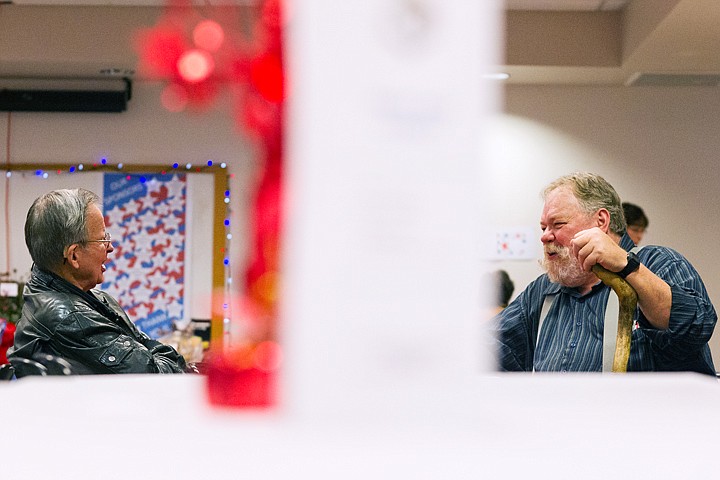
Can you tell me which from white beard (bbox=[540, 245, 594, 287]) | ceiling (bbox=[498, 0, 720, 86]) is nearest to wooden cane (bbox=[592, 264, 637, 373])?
white beard (bbox=[540, 245, 594, 287])

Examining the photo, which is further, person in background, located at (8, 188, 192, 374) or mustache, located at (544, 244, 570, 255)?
mustache, located at (544, 244, 570, 255)

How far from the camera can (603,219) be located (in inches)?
82.7

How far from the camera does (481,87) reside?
23cm

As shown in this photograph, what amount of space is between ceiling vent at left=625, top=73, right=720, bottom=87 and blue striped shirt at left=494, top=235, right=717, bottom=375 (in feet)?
8.86

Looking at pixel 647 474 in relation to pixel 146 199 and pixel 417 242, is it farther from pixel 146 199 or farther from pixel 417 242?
pixel 146 199

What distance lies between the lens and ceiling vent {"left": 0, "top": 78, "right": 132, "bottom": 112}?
4.62m

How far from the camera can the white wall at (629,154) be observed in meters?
4.64

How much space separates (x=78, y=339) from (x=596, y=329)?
132 cm

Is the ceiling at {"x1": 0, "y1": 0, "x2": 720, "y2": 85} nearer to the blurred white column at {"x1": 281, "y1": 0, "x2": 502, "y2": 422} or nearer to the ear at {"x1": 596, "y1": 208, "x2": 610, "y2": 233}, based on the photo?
the ear at {"x1": 596, "y1": 208, "x2": 610, "y2": 233}

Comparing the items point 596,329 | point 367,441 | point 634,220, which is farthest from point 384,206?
point 634,220

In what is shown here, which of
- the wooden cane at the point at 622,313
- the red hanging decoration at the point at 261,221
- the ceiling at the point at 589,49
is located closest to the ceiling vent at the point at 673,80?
the ceiling at the point at 589,49

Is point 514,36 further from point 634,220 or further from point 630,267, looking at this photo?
point 630,267

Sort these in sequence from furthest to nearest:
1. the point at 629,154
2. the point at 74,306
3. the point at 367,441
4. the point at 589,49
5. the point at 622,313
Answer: the point at 629,154
the point at 589,49
the point at 74,306
the point at 622,313
the point at 367,441

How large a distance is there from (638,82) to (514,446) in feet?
15.6
